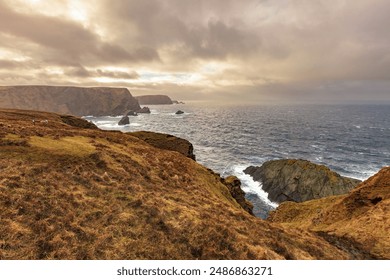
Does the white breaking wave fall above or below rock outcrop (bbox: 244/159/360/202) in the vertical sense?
below

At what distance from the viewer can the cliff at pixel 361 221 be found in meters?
15.3

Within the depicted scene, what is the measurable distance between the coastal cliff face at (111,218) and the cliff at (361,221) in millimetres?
1732

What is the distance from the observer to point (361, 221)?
18859 millimetres

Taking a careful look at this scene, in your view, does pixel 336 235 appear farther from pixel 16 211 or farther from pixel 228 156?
pixel 228 156

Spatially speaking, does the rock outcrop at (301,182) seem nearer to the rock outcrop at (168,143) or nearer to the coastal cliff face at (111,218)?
the rock outcrop at (168,143)

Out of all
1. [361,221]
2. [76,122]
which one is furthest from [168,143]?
[361,221]

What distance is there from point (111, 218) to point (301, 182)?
2194 inches

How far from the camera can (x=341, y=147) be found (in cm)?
11112

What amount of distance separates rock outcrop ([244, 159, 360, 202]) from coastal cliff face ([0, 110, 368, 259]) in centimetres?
4490

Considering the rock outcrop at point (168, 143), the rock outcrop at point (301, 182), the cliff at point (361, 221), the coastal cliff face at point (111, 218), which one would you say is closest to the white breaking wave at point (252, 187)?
the rock outcrop at point (301, 182)

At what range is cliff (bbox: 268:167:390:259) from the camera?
15.3 m

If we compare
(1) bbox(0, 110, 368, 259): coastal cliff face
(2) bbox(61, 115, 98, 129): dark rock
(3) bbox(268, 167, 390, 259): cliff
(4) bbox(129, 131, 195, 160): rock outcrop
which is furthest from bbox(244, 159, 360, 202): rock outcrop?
(2) bbox(61, 115, 98, 129): dark rock

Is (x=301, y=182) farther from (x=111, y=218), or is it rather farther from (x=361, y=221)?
(x=111, y=218)

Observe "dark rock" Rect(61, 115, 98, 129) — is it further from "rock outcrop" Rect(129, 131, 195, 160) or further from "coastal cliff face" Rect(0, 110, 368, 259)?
"coastal cliff face" Rect(0, 110, 368, 259)
